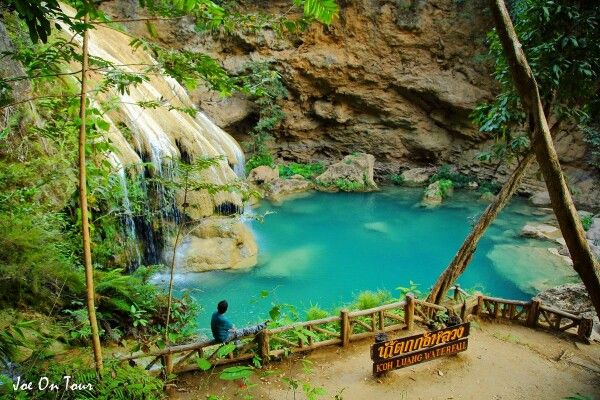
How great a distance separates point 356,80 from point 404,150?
4.59 meters

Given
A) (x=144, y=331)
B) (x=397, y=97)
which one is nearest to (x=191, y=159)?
(x=144, y=331)

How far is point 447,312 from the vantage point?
750 cm

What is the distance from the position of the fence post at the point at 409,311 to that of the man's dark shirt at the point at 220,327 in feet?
10.9

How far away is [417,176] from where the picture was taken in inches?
790

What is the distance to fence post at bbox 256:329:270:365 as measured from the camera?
222 inches

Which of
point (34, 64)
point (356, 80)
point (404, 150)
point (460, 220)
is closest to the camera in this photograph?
point (34, 64)

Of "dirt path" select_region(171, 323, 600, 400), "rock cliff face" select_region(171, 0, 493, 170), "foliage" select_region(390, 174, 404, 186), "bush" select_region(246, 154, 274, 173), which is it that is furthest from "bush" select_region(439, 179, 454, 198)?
"dirt path" select_region(171, 323, 600, 400)

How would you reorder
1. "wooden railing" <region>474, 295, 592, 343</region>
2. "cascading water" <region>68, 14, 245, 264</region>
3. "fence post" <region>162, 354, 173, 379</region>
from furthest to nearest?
1. "cascading water" <region>68, 14, 245, 264</region>
2. "wooden railing" <region>474, 295, 592, 343</region>
3. "fence post" <region>162, 354, 173, 379</region>

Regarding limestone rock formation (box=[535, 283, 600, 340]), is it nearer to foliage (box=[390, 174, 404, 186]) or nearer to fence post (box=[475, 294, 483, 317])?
fence post (box=[475, 294, 483, 317])

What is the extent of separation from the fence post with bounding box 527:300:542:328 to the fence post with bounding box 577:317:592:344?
2.23ft

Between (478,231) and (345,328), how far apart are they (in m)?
3.07

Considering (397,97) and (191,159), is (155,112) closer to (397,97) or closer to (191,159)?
(191,159)

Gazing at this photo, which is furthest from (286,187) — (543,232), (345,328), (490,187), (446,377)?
(446,377)

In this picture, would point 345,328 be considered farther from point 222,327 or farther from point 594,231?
point 594,231
